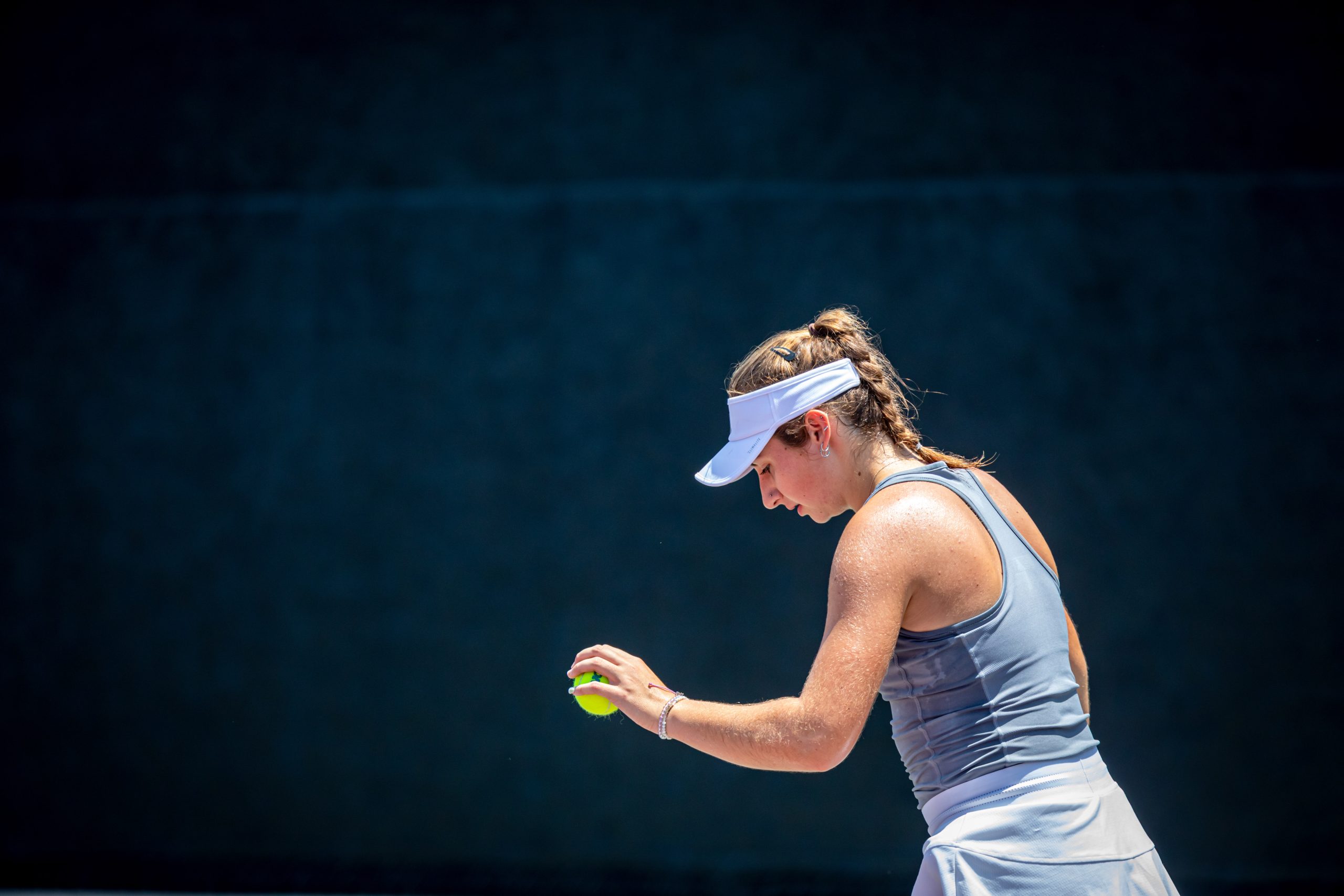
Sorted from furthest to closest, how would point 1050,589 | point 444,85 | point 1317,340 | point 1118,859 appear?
point 444,85 → point 1317,340 → point 1050,589 → point 1118,859

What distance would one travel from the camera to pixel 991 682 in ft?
6.18

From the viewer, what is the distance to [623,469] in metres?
5.25

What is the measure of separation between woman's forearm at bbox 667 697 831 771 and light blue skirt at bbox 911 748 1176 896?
263 millimetres

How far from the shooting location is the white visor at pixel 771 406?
82.7 inches

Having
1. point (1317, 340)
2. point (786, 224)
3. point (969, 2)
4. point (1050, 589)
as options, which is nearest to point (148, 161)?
point (786, 224)

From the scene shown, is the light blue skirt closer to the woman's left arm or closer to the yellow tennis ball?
the woman's left arm

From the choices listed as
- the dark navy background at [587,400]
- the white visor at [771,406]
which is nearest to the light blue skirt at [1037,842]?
the white visor at [771,406]

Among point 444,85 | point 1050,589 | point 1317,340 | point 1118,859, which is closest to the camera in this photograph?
point 1118,859

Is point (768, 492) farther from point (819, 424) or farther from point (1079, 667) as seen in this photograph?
point (1079, 667)

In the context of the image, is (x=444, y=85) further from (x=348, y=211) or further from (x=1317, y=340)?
(x=1317, y=340)

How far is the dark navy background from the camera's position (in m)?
5.06

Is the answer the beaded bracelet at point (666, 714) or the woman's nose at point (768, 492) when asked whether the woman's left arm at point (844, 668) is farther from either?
the woman's nose at point (768, 492)

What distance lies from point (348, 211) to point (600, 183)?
1225mm

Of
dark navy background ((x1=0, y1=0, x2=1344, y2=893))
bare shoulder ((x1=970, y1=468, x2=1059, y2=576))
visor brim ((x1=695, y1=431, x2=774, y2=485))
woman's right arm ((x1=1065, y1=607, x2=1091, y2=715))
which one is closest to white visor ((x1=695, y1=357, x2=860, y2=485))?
visor brim ((x1=695, y1=431, x2=774, y2=485))
